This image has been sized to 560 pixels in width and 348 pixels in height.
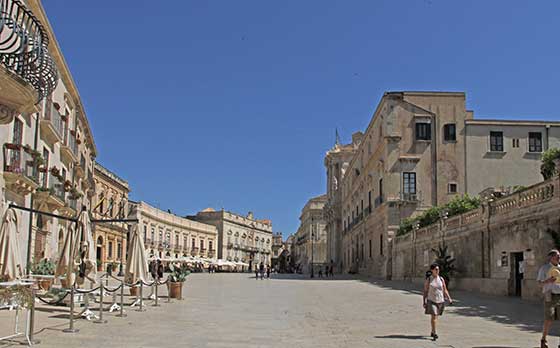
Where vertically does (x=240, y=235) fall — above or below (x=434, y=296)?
above

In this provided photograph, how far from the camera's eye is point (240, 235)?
103375 mm

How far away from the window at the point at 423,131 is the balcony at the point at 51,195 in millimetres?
24212

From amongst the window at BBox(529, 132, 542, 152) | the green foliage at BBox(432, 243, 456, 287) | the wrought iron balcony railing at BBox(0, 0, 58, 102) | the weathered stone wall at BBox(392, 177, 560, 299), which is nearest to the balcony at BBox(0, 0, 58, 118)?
the wrought iron balcony railing at BBox(0, 0, 58, 102)

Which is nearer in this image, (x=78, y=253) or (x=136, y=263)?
(x=78, y=253)

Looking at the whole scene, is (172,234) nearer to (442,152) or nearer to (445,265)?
(442,152)

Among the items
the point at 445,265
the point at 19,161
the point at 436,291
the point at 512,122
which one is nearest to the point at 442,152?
the point at 512,122

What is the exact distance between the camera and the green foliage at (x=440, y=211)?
32634mm

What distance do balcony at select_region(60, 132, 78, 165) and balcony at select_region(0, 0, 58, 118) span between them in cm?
1837

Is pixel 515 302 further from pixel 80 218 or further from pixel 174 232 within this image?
pixel 174 232

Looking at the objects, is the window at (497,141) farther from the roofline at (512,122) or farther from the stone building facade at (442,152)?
the roofline at (512,122)

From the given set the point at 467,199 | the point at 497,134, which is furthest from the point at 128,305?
the point at 497,134

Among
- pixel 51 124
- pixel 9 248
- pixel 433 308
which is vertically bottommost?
pixel 433 308

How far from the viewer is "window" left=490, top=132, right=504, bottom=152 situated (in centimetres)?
4169

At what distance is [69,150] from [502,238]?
19.6 metres
